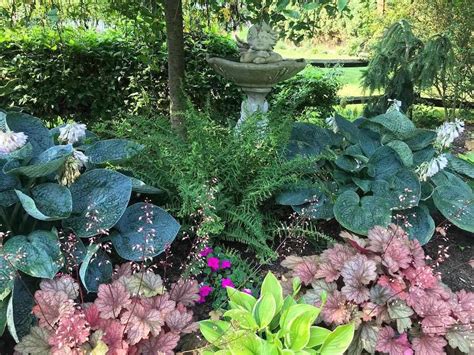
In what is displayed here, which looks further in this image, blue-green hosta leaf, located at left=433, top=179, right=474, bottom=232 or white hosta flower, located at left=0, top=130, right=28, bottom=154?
blue-green hosta leaf, located at left=433, top=179, right=474, bottom=232

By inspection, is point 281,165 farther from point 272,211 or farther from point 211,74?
point 211,74

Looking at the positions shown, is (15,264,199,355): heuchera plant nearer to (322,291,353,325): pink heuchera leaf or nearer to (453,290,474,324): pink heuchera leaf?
(322,291,353,325): pink heuchera leaf

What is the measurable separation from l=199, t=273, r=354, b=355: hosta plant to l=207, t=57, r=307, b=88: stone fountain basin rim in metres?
2.09

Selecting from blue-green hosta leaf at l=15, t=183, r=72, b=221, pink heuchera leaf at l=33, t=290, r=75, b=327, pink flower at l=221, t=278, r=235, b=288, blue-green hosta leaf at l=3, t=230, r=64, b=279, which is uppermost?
blue-green hosta leaf at l=15, t=183, r=72, b=221

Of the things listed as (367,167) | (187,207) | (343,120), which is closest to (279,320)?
(187,207)

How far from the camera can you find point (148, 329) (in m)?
1.54

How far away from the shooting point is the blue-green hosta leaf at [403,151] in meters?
2.64

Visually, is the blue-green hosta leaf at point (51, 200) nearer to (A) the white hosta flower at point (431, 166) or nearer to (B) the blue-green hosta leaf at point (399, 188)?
(B) the blue-green hosta leaf at point (399, 188)

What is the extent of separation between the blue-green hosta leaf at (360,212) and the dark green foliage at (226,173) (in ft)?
0.96

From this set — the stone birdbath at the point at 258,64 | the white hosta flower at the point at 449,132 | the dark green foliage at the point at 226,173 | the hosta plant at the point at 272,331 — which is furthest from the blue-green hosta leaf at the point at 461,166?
the hosta plant at the point at 272,331

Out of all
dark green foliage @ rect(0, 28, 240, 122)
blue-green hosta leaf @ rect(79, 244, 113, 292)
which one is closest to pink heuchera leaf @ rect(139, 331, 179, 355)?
blue-green hosta leaf @ rect(79, 244, 113, 292)

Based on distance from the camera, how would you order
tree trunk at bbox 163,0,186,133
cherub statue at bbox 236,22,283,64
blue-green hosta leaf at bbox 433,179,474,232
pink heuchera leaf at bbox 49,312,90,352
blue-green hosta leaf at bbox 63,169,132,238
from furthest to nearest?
cherub statue at bbox 236,22,283,64
tree trunk at bbox 163,0,186,133
blue-green hosta leaf at bbox 433,179,474,232
blue-green hosta leaf at bbox 63,169,132,238
pink heuchera leaf at bbox 49,312,90,352

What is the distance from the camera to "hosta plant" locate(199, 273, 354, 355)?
5.00ft

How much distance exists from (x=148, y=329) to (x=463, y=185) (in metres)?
2.19
